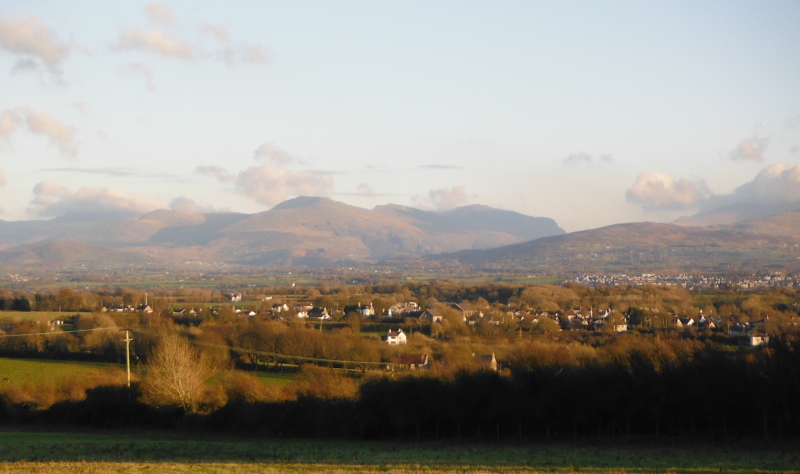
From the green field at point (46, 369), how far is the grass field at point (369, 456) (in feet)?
33.9

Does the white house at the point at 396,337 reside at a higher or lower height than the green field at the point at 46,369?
lower

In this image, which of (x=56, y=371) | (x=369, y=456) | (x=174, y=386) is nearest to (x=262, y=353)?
(x=56, y=371)

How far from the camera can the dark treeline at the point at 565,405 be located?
21656mm

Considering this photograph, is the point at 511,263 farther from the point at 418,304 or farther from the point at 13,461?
the point at 13,461

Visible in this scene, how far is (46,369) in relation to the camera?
1519 inches

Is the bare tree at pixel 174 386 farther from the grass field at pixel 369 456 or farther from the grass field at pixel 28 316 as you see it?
the grass field at pixel 28 316

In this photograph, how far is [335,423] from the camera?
85.0 feet

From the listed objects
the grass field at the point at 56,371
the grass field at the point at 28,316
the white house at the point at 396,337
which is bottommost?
the white house at the point at 396,337

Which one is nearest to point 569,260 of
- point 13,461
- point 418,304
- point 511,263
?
point 511,263

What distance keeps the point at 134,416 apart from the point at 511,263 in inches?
6915

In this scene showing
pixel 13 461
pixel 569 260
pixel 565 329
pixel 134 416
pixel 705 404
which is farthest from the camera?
pixel 569 260

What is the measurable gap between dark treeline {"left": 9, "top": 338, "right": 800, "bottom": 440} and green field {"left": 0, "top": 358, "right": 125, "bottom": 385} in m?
8.57

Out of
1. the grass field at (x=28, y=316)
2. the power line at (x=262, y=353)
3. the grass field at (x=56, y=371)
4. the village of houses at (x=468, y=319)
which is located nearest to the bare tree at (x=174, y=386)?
the grass field at (x=56, y=371)

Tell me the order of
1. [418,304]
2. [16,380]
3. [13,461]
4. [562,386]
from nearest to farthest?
[13,461] < [562,386] < [16,380] < [418,304]
